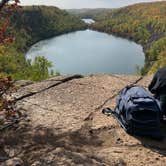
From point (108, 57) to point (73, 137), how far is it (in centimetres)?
8723

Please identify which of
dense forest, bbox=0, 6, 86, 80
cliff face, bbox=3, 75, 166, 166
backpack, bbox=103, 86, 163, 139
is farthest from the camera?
dense forest, bbox=0, 6, 86, 80

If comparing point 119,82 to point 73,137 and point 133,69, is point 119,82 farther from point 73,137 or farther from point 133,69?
point 133,69

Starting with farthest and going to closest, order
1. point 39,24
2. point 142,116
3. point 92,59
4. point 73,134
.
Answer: point 39,24 < point 92,59 < point 73,134 < point 142,116

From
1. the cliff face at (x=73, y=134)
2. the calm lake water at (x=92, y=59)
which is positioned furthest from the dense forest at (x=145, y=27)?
the cliff face at (x=73, y=134)

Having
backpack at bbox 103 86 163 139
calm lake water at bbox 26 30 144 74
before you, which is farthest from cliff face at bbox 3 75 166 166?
calm lake water at bbox 26 30 144 74

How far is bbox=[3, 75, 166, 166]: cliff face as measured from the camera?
6023 mm

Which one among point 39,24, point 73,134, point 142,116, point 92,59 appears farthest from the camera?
point 39,24

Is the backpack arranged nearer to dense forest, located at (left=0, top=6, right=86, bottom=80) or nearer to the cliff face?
the cliff face

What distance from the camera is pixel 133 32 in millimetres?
153000

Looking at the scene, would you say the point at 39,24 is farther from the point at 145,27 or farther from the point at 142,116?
the point at 142,116

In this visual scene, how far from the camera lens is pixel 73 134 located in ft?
23.3

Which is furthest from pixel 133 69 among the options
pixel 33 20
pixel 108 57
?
pixel 33 20

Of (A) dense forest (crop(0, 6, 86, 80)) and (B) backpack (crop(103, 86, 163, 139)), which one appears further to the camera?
(A) dense forest (crop(0, 6, 86, 80))

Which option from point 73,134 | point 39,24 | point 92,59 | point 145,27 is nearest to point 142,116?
point 73,134
